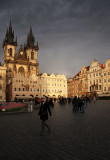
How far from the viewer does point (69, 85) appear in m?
93.7

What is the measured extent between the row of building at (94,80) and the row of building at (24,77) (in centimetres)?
888

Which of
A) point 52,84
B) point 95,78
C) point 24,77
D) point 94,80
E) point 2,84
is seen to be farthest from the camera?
point 52,84

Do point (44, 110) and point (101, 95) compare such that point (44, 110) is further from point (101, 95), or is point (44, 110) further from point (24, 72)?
point (24, 72)

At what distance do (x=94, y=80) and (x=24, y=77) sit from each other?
97.2 ft

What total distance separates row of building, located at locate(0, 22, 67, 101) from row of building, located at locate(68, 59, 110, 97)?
888 cm

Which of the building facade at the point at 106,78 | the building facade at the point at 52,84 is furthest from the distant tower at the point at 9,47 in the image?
the building facade at the point at 106,78

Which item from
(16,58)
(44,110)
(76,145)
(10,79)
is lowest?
(76,145)

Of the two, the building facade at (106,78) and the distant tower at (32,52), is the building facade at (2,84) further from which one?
the building facade at (106,78)

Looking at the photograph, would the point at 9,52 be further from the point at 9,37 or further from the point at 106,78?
the point at 106,78

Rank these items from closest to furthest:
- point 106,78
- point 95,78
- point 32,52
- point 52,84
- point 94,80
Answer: point 106,78 < point 95,78 < point 94,80 < point 52,84 < point 32,52

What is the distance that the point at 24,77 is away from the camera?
73.2 m

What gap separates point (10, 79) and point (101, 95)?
126 feet

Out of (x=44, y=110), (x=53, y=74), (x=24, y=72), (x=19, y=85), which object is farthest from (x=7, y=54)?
(x=44, y=110)

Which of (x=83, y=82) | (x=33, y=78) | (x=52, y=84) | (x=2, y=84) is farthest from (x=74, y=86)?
(x=2, y=84)
